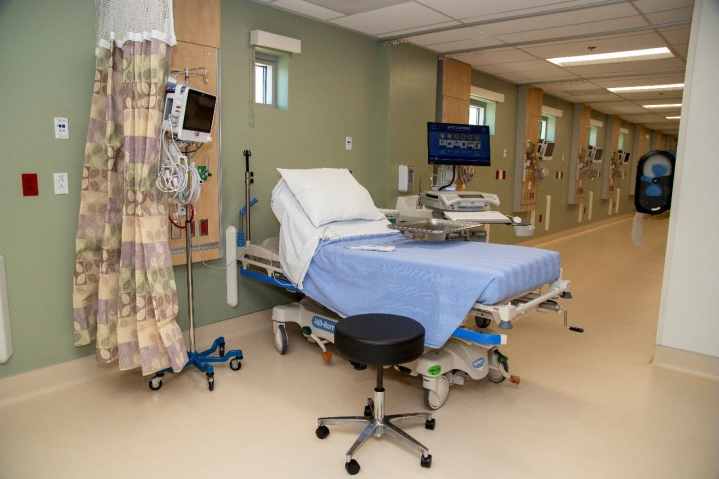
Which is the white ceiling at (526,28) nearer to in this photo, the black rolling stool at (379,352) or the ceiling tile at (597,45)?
the ceiling tile at (597,45)

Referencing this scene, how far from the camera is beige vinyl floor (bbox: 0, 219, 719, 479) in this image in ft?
7.96

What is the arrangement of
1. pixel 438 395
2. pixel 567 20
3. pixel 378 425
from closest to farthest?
pixel 378 425 → pixel 438 395 → pixel 567 20

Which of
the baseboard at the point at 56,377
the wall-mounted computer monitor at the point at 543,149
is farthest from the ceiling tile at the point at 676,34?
the baseboard at the point at 56,377

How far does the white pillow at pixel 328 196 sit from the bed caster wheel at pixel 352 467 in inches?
65.4

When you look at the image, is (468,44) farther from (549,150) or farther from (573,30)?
(549,150)

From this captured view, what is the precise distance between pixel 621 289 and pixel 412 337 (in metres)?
4.64

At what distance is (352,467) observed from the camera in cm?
233

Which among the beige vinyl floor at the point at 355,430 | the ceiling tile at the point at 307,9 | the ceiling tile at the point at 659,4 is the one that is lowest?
the beige vinyl floor at the point at 355,430

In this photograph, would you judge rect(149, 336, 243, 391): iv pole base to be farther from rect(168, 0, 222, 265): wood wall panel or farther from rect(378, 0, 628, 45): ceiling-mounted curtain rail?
rect(378, 0, 628, 45): ceiling-mounted curtain rail

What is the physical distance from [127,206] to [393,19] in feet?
9.40

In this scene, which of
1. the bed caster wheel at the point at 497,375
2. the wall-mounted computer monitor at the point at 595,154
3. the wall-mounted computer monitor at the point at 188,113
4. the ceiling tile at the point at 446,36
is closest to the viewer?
the wall-mounted computer monitor at the point at 188,113

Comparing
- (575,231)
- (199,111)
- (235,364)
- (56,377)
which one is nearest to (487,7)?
(199,111)

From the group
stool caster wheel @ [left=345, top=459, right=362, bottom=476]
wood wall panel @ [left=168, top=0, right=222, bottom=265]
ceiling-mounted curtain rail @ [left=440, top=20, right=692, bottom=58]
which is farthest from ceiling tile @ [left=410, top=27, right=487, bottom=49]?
stool caster wheel @ [left=345, top=459, right=362, bottom=476]

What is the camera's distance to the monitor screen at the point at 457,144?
16.8ft
